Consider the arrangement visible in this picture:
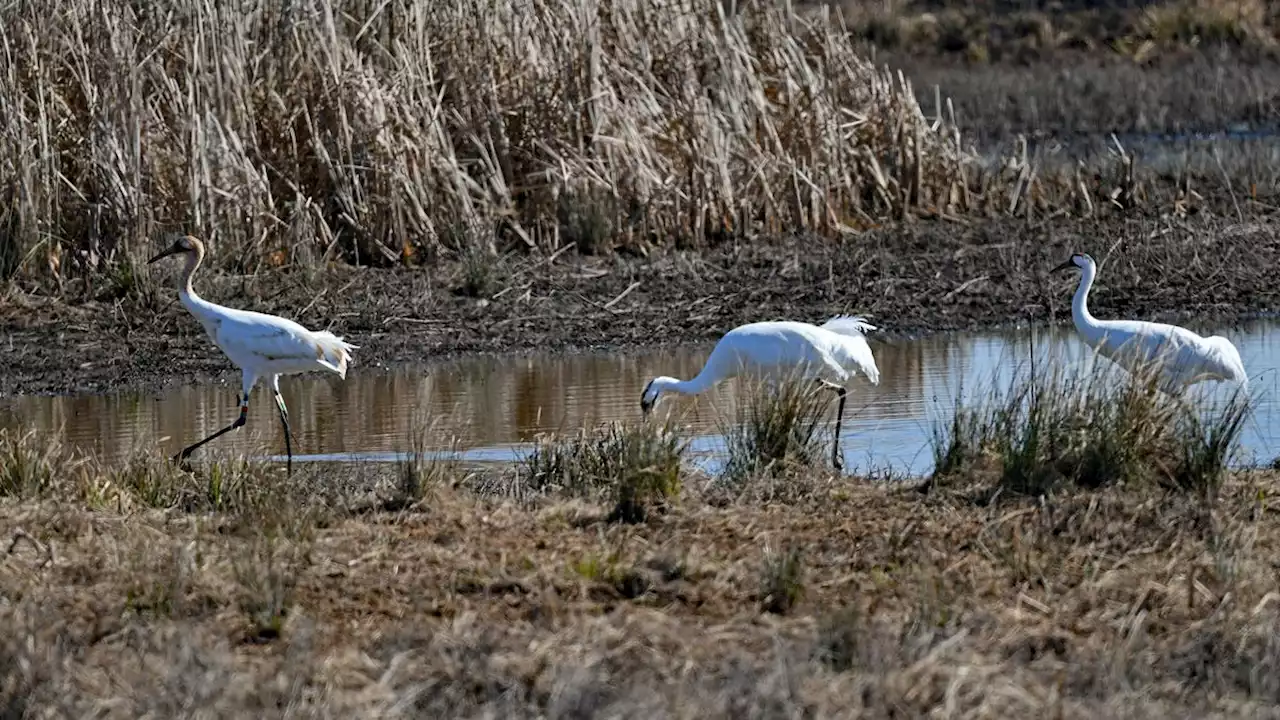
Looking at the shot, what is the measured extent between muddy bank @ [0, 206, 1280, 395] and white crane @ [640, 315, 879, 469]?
2.53 meters

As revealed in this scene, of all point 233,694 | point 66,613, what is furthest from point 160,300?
point 233,694

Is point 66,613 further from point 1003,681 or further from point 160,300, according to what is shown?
point 160,300

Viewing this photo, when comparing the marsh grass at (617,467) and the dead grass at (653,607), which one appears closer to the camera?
the dead grass at (653,607)

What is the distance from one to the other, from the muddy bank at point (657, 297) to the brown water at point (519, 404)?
1.10 ft

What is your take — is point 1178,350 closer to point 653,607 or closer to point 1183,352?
point 1183,352

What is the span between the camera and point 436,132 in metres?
14.8

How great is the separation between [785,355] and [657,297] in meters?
4.21

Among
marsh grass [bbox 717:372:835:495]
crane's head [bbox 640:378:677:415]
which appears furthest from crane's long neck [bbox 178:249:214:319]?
marsh grass [bbox 717:372:835:495]

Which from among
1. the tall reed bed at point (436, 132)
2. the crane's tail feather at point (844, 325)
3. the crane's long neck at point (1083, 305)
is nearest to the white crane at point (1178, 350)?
the crane's long neck at point (1083, 305)

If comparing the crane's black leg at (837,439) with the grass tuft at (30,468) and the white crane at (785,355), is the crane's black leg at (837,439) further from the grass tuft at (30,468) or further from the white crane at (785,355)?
the grass tuft at (30,468)

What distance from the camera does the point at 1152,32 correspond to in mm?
33406

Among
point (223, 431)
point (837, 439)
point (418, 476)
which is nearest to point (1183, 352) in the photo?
point (837, 439)

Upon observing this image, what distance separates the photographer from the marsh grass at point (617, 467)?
721 cm

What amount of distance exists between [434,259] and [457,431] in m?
4.45
